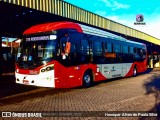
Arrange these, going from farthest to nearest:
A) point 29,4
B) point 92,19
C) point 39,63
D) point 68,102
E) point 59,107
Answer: point 92,19
point 29,4
point 39,63
point 68,102
point 59,107

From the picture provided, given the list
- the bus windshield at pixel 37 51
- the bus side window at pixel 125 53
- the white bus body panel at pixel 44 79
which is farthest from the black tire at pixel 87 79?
the bus side window at pixel 125 53

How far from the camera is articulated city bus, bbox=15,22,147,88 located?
33.7 ft

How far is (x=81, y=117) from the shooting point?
677 cm

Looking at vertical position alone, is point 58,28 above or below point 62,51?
above

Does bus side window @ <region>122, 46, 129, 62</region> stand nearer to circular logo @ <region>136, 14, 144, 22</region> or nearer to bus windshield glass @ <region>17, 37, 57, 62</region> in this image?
bus windshield glass @ <region>17, 37, 57, 62</region>

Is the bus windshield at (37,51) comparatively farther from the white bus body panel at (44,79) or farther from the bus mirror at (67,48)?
the white bus body panel at (44,79)

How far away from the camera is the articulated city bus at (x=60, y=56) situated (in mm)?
10266

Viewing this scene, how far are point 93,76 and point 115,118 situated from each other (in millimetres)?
6491

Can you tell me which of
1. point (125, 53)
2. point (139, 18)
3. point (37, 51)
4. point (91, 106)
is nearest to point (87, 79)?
point (37, 51)

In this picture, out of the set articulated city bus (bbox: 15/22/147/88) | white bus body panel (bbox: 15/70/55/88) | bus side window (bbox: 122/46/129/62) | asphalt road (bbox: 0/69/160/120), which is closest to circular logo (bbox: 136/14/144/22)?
bus side window (bbox: 122/46/129/62)

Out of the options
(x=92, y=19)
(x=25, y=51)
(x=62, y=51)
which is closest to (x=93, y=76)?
(x=62, y=51)

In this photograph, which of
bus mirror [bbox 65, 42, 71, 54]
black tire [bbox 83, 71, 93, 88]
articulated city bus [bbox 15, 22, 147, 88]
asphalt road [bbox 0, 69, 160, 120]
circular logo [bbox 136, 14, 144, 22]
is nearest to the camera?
asphalt road [bbox 0, 69, 160, 120]

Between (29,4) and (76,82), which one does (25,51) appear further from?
(29,4)

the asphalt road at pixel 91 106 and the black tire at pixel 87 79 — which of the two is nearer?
the asphalt road at pixel 91 106
